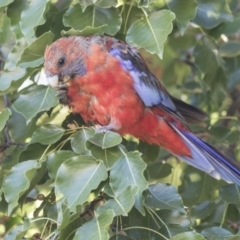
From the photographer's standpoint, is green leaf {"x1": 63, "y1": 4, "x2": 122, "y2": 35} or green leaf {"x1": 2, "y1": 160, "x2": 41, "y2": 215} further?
green leaf {"x1": 63, "y1": 4, "x2": 122, "y2": 35}

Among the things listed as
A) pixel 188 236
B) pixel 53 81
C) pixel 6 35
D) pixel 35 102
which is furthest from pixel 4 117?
pixel 188 236

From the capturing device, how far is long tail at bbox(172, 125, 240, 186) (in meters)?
2.35

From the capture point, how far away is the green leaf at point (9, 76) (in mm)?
2035

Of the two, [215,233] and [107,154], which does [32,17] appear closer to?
[107,154]

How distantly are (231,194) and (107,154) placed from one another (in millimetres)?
586

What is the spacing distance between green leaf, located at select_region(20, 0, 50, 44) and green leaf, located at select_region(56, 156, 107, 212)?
0.44m

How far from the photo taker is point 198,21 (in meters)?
2.34

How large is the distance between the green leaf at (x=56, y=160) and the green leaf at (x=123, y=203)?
0.23 meters

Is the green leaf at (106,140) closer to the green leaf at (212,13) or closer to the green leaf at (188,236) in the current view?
the green leaf at (188,236)

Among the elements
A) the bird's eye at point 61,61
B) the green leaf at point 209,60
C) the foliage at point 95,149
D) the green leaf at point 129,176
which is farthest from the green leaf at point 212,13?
the green leaf at point 129,176

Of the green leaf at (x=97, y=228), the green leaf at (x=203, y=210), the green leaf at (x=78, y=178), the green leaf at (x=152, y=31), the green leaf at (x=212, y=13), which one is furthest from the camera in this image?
the green leaf at (x=203, y=210)

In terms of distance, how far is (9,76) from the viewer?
2.06 meters

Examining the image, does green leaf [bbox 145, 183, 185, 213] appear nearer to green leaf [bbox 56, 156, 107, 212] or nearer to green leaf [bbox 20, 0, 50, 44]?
green leaf [bbox 56, 156, 107, 212]

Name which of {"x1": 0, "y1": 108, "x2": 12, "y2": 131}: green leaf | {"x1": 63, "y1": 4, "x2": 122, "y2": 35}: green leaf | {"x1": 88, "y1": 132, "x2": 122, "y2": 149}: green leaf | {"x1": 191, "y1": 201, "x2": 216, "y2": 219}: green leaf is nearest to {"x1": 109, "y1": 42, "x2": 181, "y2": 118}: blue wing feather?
{"x1": 63, "y1": 4, "x2": 122, "y2": 35}: green leaf
